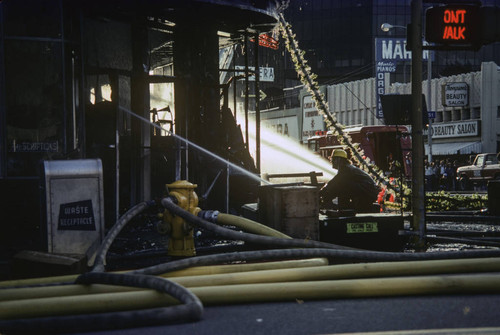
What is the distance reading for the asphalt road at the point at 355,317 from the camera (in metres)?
4.44

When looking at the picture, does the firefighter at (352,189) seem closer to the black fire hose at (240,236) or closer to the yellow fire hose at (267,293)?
the black fire hose at (240,236)

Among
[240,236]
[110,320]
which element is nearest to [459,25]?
[240,236]

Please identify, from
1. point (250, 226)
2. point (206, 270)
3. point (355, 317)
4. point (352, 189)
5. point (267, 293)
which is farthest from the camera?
point (352, 189)

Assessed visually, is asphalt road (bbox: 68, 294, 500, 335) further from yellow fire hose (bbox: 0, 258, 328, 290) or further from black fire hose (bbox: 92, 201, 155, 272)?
black fire hose (bbox: 92, 201, 155, 272)

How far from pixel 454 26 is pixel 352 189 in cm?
355

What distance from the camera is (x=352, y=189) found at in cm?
1070

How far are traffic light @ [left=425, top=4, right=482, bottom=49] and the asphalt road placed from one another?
12.5ft

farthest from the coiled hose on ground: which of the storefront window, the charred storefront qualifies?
the storefront window

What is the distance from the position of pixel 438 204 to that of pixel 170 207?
34.2 feet

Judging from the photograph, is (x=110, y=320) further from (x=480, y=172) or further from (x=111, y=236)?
(x=480, y=172)

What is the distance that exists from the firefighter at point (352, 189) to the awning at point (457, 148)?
3624cm

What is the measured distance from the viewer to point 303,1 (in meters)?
76.2

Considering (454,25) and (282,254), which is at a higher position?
(454,25)

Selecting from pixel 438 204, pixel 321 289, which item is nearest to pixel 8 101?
pixel 321 289
